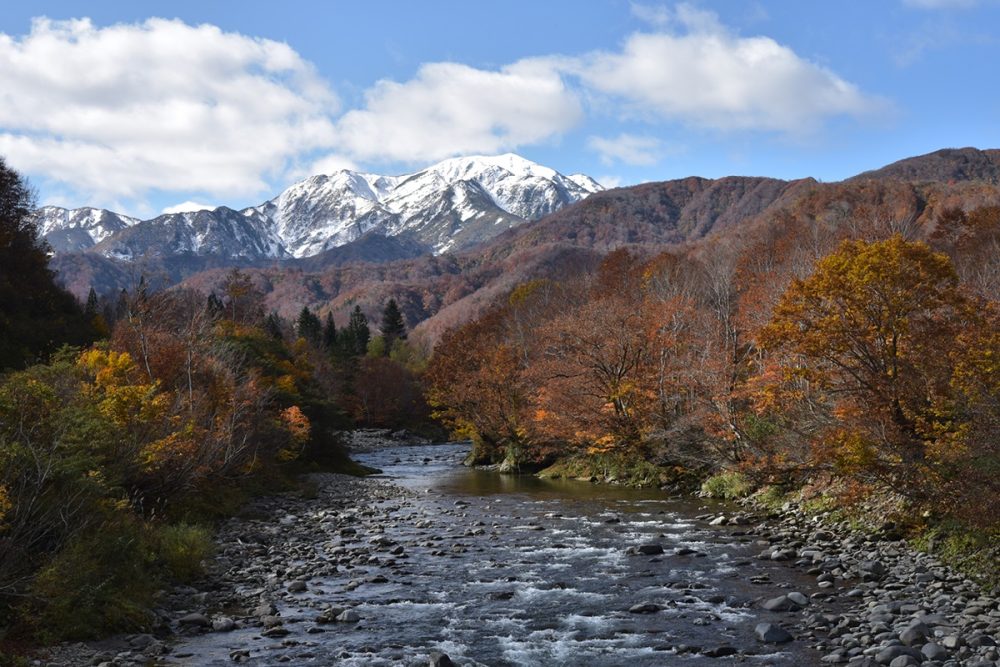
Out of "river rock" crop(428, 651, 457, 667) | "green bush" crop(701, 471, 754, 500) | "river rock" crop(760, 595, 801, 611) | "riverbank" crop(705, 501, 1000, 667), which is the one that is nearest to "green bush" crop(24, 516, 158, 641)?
"river rock" crop(428, 651, 457, 667)

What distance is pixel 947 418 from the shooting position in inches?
718

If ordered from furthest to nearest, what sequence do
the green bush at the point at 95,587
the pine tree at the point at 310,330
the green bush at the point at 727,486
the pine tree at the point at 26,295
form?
1. the pine tree at the point at 310,330
2. the pine tree at the point at 26,295
3. the green bush at the point at 727,486
4. the green bush at the point at 95,587

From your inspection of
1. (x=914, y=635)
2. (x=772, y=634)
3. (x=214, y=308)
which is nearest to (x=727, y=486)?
(x=772, y=634)

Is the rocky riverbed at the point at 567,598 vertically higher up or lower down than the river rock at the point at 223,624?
lower down

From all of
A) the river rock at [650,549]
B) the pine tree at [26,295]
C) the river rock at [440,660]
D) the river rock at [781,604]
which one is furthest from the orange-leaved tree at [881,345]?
Result: the pine tree at [26,295]

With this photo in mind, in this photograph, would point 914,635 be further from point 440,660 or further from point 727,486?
point 727,486

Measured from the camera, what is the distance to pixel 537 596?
1625cm

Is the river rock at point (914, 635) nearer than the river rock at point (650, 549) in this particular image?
Yes

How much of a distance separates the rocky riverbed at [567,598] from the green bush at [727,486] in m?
3.10

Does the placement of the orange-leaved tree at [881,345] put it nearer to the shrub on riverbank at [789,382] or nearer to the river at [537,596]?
the shrub on riverbank at [789,382]

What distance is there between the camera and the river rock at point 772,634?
12.8 m

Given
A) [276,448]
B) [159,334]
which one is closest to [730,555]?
[276,448]

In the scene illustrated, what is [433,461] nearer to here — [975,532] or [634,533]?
[634,533]

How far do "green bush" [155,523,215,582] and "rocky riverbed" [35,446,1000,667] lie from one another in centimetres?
61
